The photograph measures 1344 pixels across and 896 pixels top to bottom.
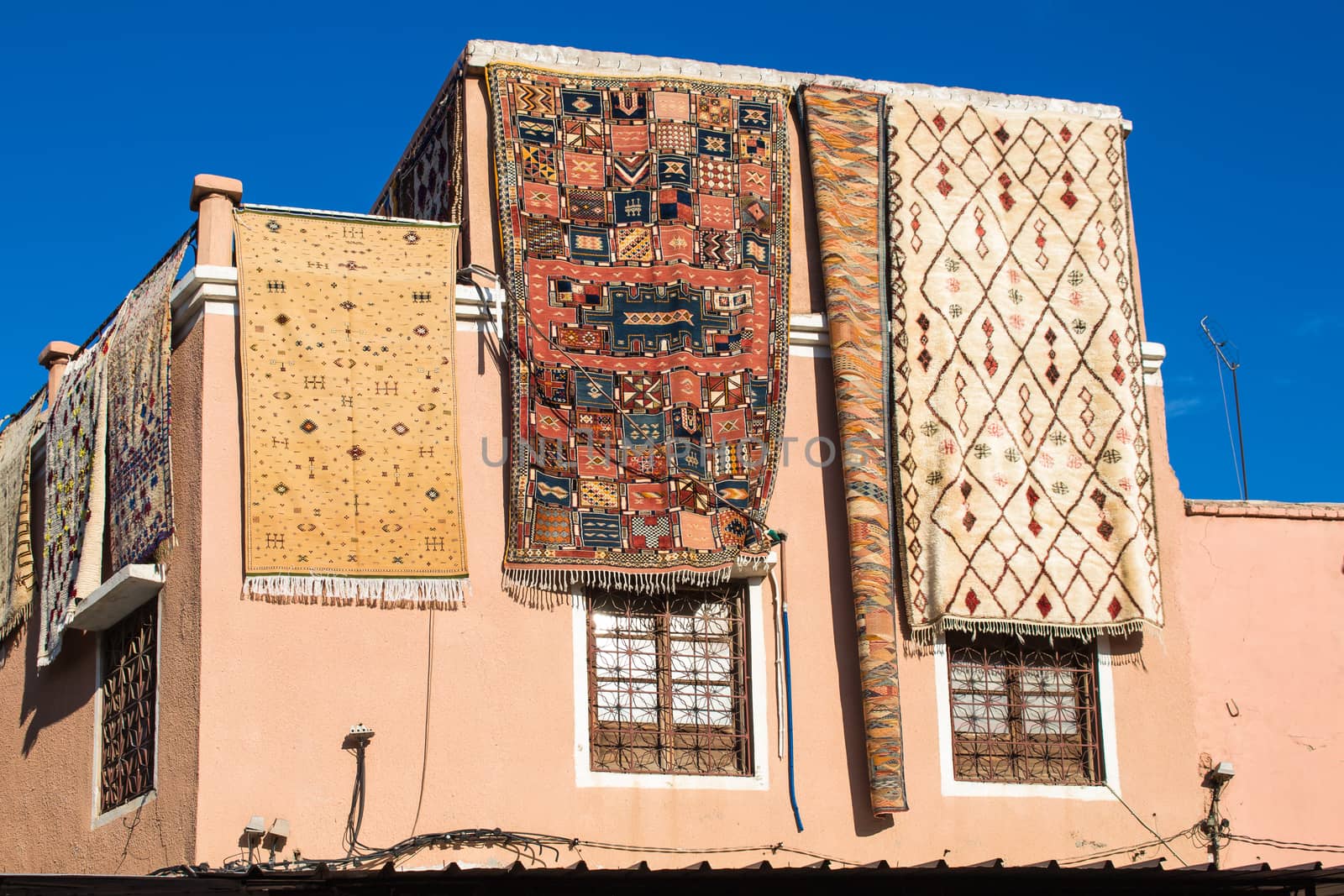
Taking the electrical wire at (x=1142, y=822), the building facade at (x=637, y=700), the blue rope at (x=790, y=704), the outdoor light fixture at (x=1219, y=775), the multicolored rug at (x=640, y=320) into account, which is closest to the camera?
the building facade at (x=637, y=700)

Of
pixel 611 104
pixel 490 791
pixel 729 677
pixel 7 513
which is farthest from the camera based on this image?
pixel 7 513

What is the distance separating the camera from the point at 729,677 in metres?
11.5

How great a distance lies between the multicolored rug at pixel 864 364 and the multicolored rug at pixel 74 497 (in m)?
4.36

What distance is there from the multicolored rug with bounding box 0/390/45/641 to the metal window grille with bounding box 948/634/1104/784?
583cm

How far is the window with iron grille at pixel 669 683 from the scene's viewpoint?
1125 centimetres

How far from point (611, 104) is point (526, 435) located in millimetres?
2228

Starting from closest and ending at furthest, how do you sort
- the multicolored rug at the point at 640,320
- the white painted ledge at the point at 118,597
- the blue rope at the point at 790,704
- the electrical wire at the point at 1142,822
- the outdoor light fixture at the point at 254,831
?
the outdoor light fixture at the point at 254,831 → the white painted ledge at the point at 118,597 → the blue rope at the point at 790,704 → the multicolored rug at the point at 640,320 → the electrical wire at the point at 1142,822

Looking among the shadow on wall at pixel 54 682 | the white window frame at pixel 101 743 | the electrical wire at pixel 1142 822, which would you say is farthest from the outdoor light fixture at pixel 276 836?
the electrical wire at pixel 1142 822

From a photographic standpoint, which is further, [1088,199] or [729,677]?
[1088,199]

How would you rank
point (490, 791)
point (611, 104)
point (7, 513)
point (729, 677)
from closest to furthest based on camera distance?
point (490, 791) → point (729, 677) → point (611, 104) → point (7, 513)

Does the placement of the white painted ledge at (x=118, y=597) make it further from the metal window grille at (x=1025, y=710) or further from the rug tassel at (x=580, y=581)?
the metal window grille at (x=1025, y=710)

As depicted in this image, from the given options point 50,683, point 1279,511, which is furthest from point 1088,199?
point 50,683

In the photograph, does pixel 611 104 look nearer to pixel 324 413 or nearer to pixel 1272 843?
pixel 324 413

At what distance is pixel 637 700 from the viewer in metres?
11.3
